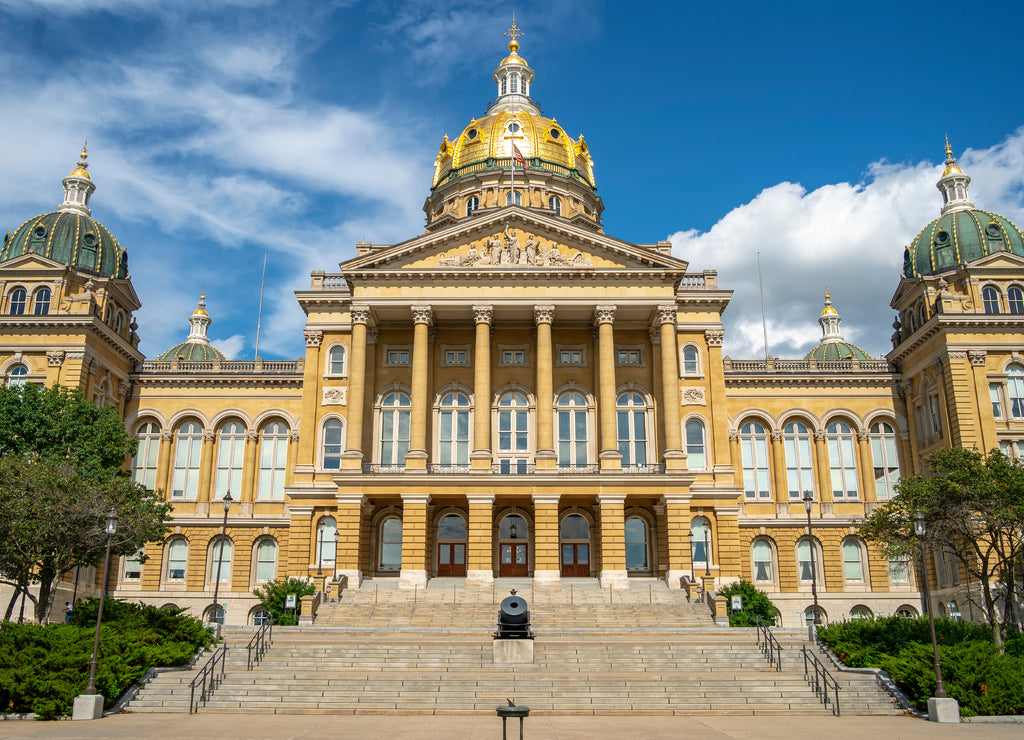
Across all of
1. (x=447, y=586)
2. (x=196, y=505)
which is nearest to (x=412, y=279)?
(x=447, y=586)

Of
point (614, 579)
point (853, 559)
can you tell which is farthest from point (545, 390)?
point (853, 559)

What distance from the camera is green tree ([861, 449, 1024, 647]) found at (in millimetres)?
34344

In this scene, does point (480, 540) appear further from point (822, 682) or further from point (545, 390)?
point (822, 682)

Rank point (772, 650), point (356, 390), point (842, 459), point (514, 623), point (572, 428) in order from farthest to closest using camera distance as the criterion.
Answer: point (842, 459) → point (572, 428) → point (356, 390) → point (772, 650) → point (514, 623)

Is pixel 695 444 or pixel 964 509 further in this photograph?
pixel 695 444

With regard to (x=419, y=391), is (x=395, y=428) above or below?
below

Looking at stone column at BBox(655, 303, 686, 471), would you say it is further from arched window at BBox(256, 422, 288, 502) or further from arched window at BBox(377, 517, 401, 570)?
arched window at BBox(256, 422, 288, 502)

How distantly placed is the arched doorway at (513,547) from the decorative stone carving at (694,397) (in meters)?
11.1

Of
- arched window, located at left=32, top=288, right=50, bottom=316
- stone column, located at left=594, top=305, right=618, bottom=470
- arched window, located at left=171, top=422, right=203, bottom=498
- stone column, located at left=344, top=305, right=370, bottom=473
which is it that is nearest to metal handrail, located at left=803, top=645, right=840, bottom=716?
stone column, located at left=594, top=305, right=618, bottom=470

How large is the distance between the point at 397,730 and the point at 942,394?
38.7m

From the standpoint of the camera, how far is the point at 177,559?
5322 centimetres

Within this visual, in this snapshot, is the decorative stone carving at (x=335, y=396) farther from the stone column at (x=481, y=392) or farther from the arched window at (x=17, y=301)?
the arched window at (x=17, y=301)

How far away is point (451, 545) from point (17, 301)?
91.3ft

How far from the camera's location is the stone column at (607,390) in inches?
1754
